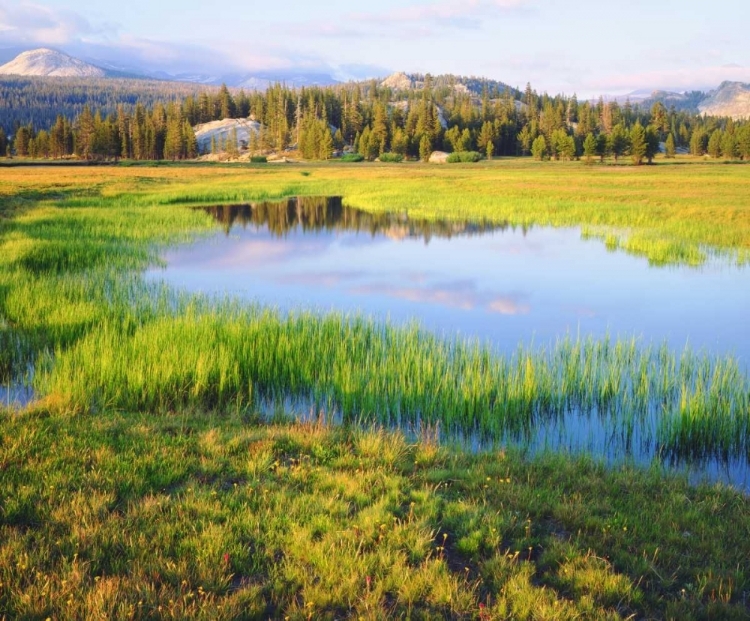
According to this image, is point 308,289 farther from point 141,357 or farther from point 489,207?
point 489,207

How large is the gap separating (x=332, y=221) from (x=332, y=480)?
3780 cm

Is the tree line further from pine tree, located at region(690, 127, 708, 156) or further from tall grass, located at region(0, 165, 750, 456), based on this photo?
tall grass, located at region(0, 165, 750, 456)

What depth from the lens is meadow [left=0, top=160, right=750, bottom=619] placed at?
532cm

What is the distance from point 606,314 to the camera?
1955 cm

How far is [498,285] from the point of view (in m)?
24.3

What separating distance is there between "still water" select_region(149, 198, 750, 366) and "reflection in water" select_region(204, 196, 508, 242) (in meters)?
0.38

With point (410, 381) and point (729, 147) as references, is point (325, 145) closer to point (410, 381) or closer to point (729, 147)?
point (729, 147)

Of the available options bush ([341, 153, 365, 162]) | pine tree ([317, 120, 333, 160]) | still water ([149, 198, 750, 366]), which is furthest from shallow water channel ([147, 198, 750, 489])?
pine tree ([317, 120, 333, 160])

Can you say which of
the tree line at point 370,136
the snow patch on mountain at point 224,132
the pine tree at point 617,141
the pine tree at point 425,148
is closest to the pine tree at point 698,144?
the tree line at point 370,136

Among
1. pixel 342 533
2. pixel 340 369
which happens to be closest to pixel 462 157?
pixel 340 369

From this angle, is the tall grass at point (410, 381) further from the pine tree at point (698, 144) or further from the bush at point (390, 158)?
the pine tree at point (698, 144)

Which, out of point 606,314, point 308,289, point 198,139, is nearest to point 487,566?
point 606,314

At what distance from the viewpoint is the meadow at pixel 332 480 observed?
17.5 ft

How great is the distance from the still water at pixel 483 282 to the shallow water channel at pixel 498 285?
0.05 metres
